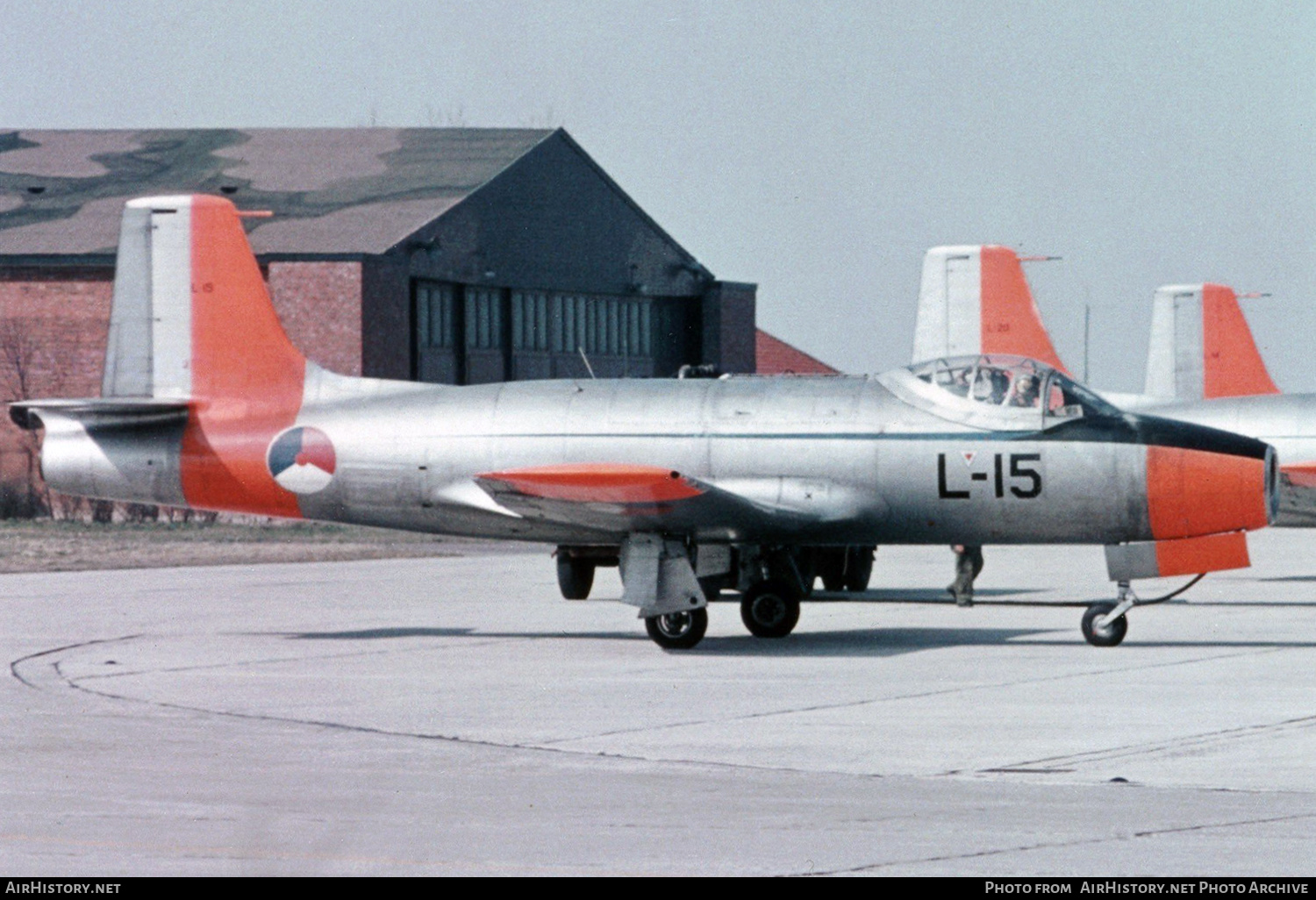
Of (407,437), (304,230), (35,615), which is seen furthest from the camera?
(304,230)

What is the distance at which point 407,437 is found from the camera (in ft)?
65.2

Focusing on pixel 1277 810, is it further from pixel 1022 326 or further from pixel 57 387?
pixel 57 387

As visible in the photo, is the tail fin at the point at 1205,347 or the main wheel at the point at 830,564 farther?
the tail fin at the point at 1205,347

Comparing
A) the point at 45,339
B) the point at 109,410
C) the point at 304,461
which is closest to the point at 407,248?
the point at 45,339

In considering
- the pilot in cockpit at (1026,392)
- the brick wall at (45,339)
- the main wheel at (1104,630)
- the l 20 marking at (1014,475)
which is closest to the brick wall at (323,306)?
the brick wall at (45,339)

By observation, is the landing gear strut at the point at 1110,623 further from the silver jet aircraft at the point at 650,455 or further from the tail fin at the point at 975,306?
the tail fin at the point at 975,306

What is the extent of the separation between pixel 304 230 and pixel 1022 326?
931 inches

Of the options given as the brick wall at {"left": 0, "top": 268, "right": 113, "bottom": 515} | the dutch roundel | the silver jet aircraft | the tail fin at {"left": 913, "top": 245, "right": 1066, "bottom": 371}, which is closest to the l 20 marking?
the silver jet aircraft

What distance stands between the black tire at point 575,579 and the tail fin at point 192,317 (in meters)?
4.06

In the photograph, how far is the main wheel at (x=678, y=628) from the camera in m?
18.7

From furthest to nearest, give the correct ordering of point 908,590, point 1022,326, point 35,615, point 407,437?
point 1022,326
point 908,590
point 35,615
point 407,437

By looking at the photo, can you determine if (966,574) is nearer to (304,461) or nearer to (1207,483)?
(1207,483)

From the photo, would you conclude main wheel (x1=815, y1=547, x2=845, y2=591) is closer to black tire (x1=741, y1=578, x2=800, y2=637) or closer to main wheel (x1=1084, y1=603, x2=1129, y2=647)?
black tire (x1=741, y1=578, x2=800, y2=637)
